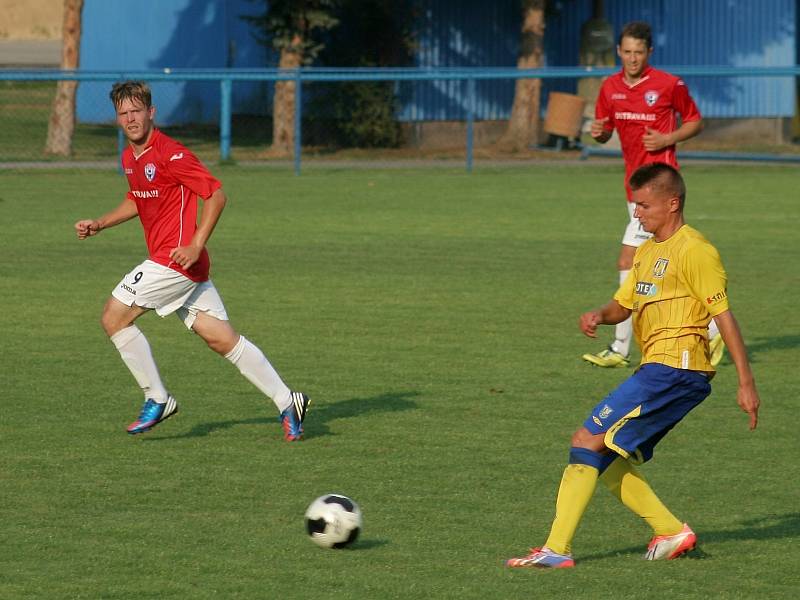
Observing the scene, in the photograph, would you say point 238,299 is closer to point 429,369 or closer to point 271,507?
point 429,369

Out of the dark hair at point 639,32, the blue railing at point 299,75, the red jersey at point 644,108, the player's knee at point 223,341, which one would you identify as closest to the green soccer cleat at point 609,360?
the red jersey at point 644,108

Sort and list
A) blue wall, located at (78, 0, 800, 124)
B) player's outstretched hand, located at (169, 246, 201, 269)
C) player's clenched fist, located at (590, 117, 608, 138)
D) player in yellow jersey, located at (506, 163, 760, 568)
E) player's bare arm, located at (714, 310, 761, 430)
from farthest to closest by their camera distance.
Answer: blue wall, located at (78, 0, 800, 124)
player's clenched fist, located at (590, 117, 608, 138)
player's outstretched hand, located at (169, 246, 201, 269)
player in yellow jersey, located at (506, 163, 760, 568)
player's bare arm, located at (714, 310, 761, 430)

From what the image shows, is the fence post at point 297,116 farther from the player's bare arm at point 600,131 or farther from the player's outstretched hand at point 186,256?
the player's outstretched hand at point 186,256

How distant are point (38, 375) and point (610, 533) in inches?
183

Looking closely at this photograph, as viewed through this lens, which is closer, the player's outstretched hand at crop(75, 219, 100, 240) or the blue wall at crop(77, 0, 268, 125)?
the player's outstretched hand at crop(75, 219, 100, 240)

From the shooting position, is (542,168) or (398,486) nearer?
(398,486)

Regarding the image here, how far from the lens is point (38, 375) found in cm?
959

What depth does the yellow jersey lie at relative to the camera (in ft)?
18.4

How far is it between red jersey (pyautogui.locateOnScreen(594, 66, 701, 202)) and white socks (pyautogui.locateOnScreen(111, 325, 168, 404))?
3978mm

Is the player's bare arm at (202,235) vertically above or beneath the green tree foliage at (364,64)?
beneath

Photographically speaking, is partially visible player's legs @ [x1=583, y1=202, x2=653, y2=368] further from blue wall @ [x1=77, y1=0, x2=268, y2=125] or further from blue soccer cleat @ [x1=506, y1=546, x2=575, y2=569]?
blue wall @ [x1=77, y1=0, x2=268, y2=125]

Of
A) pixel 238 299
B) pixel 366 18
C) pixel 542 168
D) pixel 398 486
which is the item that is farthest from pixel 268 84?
pixel 398 486

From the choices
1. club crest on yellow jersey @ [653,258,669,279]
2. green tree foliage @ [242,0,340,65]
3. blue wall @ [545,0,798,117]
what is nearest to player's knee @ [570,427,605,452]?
club crest on yellow jersey @ [653,258,669,279]

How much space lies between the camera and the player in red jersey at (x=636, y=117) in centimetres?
1018
